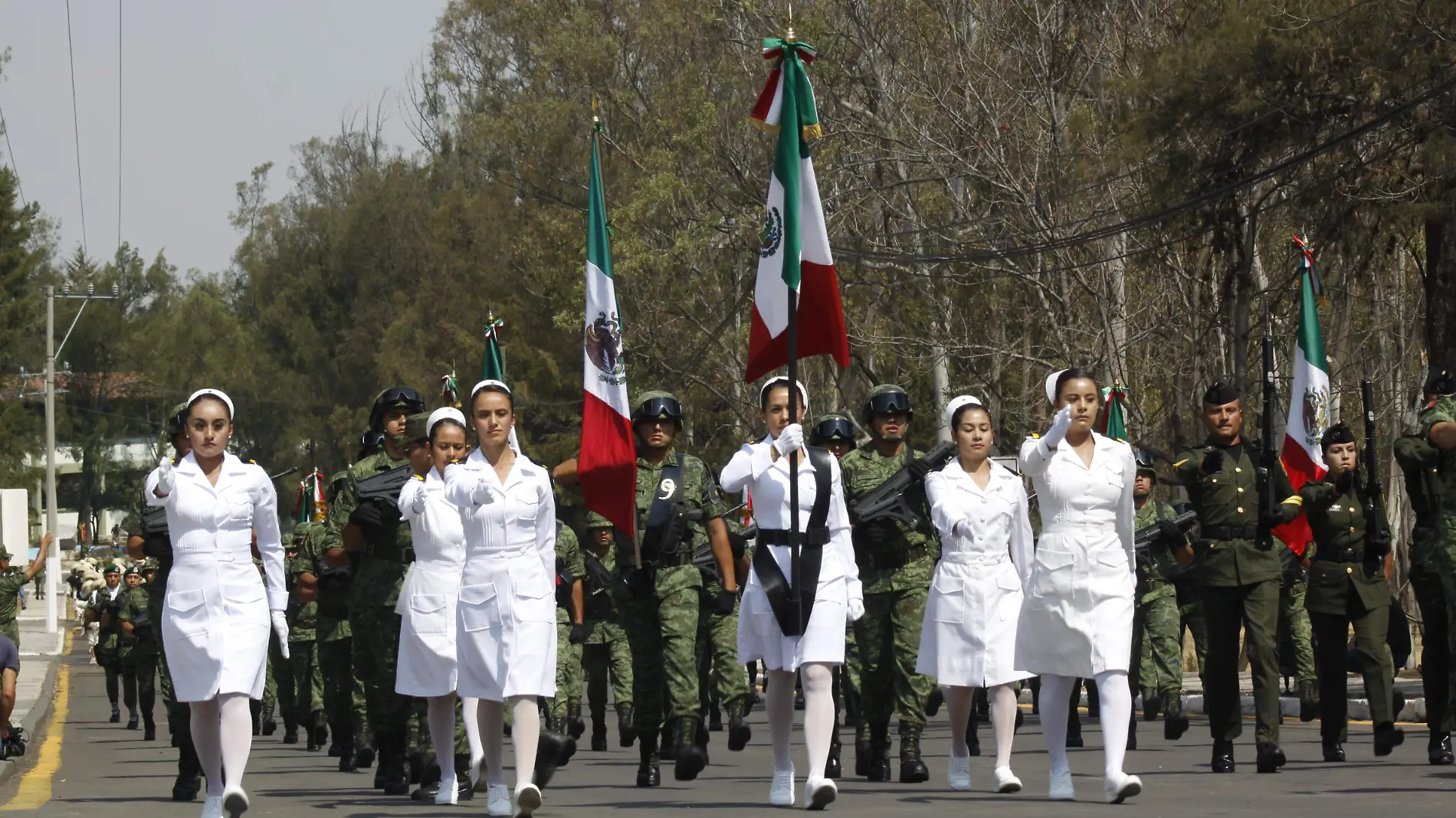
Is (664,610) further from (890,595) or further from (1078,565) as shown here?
(1078,565)

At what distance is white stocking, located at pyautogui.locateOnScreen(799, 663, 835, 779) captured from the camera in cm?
1058

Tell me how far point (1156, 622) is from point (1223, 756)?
3612 mm

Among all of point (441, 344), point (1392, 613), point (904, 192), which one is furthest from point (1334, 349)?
point (441, 344)

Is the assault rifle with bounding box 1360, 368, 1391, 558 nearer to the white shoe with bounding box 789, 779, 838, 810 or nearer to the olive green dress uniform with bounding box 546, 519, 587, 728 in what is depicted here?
the white shoe with bounding box 789, 779, 838, 810

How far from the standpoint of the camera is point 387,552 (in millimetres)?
12266

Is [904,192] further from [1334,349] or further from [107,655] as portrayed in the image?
[107,655]

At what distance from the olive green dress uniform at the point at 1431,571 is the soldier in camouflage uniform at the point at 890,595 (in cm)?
258

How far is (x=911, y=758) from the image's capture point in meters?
12.2

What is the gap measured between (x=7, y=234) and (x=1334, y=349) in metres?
46.8

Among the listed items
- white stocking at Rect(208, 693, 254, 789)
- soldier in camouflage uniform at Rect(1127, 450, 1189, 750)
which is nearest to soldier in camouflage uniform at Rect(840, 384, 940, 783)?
soldier in camouflage uniform at Rect(1127, 450, 1189, 750)

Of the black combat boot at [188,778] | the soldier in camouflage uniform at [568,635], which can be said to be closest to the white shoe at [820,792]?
the soldier in camouflage uniform at [568,635]

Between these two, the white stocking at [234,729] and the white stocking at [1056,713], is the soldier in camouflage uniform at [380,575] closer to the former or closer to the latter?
the white stocking at [234,729]

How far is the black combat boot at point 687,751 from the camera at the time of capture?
12.1 meters

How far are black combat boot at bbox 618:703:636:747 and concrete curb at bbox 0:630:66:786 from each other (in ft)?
13.4
